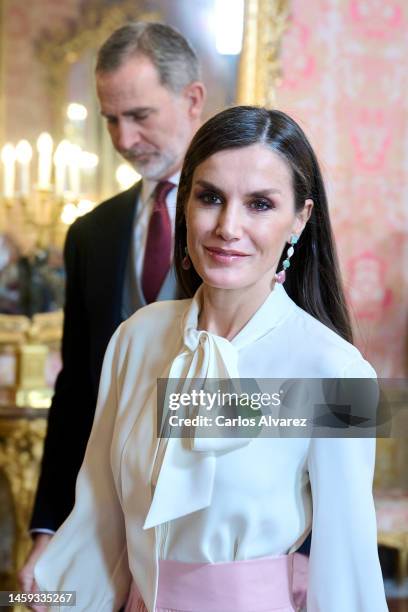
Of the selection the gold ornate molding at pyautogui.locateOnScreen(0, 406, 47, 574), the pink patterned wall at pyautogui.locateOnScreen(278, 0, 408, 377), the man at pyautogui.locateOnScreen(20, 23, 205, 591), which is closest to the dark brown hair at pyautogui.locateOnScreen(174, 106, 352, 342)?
the man at pyautogui.locateOnScreen(20, 23, 205, 591)

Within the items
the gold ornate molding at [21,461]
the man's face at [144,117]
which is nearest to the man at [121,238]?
the man's face at [144,117]

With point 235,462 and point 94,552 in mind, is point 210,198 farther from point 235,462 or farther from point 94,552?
point 94,552

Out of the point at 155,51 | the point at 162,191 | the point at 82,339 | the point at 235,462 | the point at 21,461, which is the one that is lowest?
the point at 21,461

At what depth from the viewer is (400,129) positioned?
Answer: 11.9 ft

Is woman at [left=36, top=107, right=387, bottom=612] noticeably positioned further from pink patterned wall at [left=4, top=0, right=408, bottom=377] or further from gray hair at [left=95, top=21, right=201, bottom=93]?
pink patterned wall at [left=4, top=0, right=408, bottom=377]

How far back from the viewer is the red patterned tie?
1630 mm

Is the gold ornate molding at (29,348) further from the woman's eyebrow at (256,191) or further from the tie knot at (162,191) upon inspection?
the woman's eyebrow at (256,191)

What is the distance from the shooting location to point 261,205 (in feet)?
3.39

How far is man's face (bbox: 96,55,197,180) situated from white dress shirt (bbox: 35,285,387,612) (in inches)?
21.7

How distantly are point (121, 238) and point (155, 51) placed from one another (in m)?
0.32

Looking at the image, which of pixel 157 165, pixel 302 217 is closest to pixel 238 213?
pixel 302 217

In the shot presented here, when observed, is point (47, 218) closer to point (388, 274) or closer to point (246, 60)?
point (246, 60)

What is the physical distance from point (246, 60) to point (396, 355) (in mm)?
1238

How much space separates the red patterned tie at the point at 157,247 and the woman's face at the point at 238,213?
569mm
